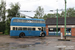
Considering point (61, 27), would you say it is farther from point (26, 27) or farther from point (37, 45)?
point (37, 45)

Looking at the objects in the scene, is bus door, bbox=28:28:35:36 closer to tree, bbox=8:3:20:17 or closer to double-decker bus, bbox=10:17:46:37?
double-decker bus, bbox=10:17:46:37

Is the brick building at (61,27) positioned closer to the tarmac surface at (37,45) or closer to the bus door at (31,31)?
the bus door at (31,31)

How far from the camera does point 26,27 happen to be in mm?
26422

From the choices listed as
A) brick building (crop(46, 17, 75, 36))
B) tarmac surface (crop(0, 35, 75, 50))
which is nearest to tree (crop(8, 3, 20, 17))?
brick building (crop(46, 17, 75, 36))

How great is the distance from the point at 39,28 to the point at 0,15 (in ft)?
50.1

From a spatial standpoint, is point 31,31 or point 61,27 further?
point 61,27

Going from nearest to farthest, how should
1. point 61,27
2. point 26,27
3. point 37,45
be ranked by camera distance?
1. point 37,45
2. point 26,27
3. point 61,27

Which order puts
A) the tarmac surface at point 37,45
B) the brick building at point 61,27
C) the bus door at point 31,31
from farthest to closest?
the brick building at point 61,27 → the bus door at point 31,31 → the tarmac surface at point 37,45

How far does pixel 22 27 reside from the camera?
85.6ft

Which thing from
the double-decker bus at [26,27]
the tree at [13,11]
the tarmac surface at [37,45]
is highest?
→ the tree at [13,11]

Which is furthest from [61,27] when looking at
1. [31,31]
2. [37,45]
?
[37,45]

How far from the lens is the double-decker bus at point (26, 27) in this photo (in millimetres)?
25366

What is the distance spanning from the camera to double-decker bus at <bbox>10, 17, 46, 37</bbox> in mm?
25366

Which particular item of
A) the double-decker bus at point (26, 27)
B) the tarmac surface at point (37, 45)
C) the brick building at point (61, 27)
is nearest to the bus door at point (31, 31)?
the double-decker bus at point (26, 27)
